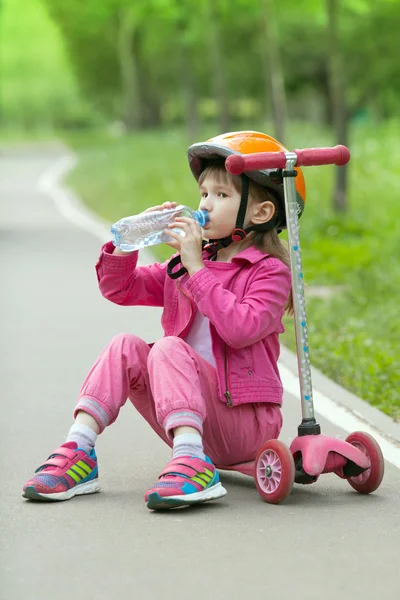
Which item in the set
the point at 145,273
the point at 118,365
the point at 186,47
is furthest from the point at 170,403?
the point at 186,47

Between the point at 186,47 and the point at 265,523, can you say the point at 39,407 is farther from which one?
the point at 186,47

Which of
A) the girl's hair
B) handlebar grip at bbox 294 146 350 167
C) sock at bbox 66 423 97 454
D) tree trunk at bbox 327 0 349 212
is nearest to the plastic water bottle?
the girl's hair

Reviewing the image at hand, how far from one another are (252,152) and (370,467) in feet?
4.05

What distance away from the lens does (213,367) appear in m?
5.20

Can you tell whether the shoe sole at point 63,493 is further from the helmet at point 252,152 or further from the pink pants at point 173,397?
the helmet at point 252,152

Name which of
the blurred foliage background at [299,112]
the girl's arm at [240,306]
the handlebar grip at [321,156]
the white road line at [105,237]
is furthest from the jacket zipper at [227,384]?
the blurred foliage background at [299,112]

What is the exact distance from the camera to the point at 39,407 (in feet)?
24.3

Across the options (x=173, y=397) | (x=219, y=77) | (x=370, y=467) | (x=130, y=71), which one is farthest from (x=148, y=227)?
(x=130, y=71)

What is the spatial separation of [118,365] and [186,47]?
33.8m

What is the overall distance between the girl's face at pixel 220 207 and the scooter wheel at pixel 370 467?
0.91 metres

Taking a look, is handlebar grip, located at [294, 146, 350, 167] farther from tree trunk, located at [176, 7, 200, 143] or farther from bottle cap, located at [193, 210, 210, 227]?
tree trunk, located at [176, 7, 200, 143]

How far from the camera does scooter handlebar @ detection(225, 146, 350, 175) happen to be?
494 cm

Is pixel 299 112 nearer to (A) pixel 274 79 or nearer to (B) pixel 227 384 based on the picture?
(A) pixel 274 79

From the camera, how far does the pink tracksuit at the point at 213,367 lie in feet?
16.4
